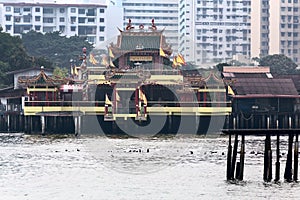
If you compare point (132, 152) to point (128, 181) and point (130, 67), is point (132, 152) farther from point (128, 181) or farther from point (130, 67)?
point (130, 67)

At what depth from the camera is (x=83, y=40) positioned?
19825cm

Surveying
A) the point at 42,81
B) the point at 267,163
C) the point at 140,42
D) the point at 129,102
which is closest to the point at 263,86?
the point at 140,42

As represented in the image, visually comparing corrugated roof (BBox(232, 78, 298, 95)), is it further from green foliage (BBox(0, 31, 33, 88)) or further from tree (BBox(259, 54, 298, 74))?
tree (BBox(259, 54, 298, 74))

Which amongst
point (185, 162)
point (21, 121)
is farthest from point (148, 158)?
point (21, 121)

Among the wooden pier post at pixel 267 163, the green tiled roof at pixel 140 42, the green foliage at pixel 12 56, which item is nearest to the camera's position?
the wooden pier post at pixel 267 163

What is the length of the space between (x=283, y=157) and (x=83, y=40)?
433ft

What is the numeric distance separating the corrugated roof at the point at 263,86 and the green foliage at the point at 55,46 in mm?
77761

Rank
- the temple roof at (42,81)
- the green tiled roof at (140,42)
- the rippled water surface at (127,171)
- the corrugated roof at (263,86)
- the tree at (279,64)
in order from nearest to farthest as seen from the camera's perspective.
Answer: the rippled water surface at (127,171), the temple roof at (42,81), the corrugated roof at (263,86), the green tiled roof at (140,42), the tree at (279,64)

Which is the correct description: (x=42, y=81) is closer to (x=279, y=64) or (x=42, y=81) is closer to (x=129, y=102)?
(x=129, y=102)

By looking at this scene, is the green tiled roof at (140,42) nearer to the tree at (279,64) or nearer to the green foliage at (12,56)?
the green foliage at (12,56)

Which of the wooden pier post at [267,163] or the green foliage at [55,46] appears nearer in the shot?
the wooden pier post at [267,163]

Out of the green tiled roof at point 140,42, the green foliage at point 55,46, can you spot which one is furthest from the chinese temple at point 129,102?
the green foliage at point 55,46

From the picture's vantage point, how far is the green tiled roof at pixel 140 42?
121 m

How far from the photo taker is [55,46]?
639 feet
